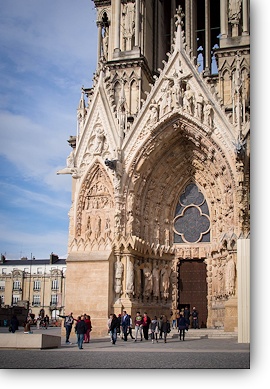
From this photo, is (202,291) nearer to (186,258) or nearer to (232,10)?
(186,258)

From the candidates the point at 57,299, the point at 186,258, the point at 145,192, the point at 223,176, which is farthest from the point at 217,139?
the point at 57,299

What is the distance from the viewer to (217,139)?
622 inches

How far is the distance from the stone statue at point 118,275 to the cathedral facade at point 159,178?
29 mm

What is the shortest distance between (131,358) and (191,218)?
8119 millimetres

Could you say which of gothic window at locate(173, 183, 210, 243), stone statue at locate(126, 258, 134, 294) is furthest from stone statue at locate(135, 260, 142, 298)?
gothic window at locate(173, 183, 210, 243)

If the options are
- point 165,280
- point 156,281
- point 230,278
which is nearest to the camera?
point 230,278

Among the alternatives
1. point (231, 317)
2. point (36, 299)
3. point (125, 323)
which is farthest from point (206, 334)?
point (36, 299)

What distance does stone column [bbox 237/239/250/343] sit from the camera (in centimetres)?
1014

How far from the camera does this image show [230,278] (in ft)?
48.9

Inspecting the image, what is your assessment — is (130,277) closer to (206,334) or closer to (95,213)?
(95,213)

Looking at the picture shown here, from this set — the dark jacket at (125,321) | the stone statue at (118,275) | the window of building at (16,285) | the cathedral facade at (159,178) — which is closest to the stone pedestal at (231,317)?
the cathedral facade at (159,178)

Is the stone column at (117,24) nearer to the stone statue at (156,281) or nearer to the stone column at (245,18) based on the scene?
the stone column at (245,18)

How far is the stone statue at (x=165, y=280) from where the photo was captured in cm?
1697

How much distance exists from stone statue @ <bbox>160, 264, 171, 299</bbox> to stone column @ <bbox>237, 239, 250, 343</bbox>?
6.33 metres
